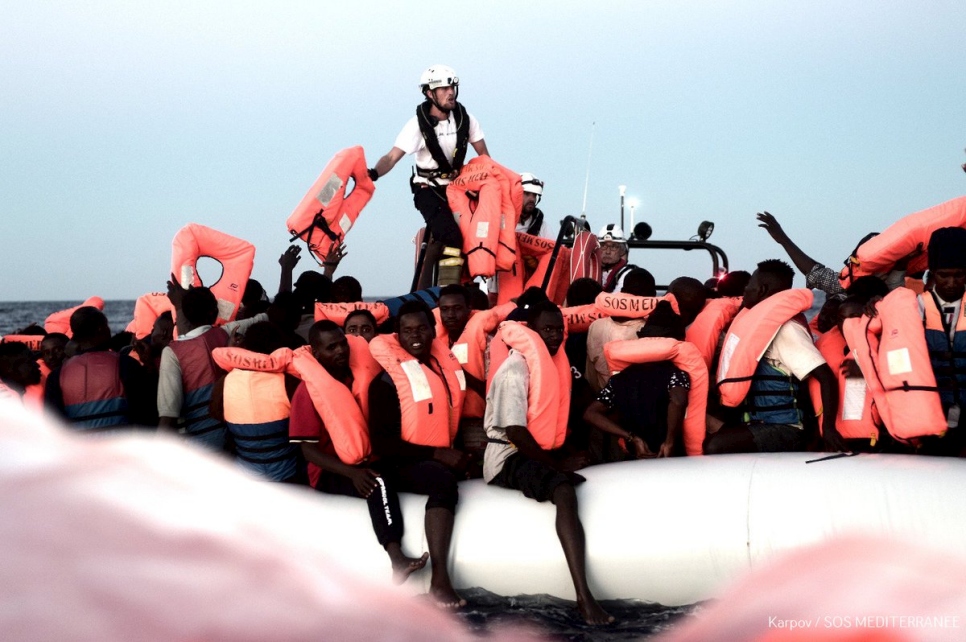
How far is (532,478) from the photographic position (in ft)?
15.8

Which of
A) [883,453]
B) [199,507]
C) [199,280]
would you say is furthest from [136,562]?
[199,280]

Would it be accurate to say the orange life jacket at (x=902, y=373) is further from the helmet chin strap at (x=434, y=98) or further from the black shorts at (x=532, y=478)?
the helmet chin strap at (x=434, y=98)

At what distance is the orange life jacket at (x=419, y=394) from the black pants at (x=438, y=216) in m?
2.04

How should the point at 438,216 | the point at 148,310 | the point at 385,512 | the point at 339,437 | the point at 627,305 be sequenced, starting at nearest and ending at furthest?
the point at 385,512 → the point at 339,437 → the point at 627,305 → the point at 438,216 → the point at 148,310

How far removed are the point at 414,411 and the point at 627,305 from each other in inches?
58.9

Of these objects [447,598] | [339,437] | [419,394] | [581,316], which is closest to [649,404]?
[581,316]

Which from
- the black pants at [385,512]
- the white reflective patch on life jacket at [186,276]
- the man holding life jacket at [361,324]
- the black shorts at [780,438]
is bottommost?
the black pants at [385,512]

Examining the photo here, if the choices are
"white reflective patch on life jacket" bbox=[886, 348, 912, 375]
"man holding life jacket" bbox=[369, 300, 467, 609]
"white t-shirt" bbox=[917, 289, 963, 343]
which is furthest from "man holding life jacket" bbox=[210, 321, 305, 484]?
"white t-shirt" bbox=[917, 289, 963, 343]

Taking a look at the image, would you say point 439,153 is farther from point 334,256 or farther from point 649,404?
point 649,404

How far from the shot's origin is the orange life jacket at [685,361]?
5.19 metres

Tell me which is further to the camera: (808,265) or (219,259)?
(219,259)

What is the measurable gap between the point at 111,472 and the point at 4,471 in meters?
0.39

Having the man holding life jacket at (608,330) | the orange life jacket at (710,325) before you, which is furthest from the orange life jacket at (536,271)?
the orange life jacket at (710,325)

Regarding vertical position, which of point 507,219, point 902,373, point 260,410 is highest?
point 507,219
